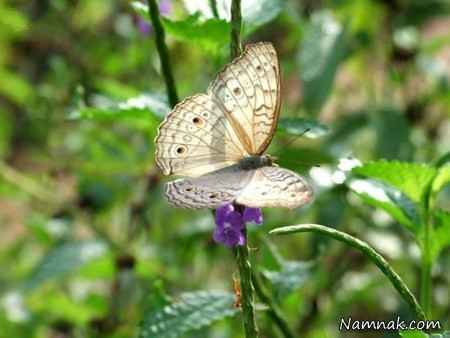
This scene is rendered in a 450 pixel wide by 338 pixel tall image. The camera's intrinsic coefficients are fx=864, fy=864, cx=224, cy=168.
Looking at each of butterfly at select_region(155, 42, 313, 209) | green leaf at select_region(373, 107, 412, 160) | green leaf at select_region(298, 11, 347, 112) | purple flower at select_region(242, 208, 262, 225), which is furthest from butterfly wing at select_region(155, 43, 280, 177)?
green leaf at select_region(373, 107, 412, 160)

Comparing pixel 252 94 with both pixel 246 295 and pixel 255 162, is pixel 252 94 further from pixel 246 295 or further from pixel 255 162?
pixel 246 295

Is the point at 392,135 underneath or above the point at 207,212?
above

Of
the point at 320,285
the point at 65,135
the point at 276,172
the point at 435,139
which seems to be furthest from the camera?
the point at 65,135

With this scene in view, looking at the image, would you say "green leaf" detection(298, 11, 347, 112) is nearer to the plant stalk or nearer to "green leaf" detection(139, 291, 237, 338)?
"green leaf" detection(139, 291, 237, 338)

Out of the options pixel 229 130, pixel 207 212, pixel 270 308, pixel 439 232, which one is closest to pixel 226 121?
pixel 229 130

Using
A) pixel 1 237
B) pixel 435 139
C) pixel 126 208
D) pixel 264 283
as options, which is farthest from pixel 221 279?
pixel 1 237

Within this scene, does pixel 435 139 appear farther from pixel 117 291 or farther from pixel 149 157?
pixel 117 291
